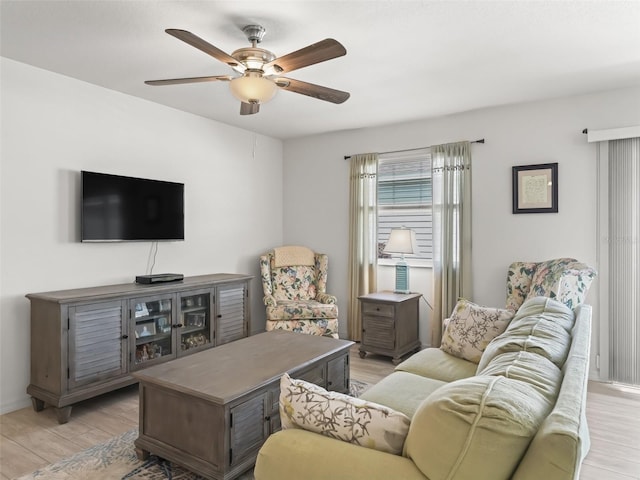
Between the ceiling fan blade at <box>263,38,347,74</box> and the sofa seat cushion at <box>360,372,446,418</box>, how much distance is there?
1800 mm

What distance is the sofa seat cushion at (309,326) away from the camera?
4.46 metres

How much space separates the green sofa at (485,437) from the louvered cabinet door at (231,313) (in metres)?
2.96

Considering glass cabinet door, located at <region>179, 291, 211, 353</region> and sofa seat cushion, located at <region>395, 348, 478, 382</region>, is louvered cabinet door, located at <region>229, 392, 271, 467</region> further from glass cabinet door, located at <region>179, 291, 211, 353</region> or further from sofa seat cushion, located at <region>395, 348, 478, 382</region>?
glass cabinet door, located at <region>179, 291, 211, 353</region>

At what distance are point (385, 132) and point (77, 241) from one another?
11.0 feet

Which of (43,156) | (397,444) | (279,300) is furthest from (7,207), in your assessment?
(397,444)

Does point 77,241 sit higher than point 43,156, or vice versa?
point 43,156

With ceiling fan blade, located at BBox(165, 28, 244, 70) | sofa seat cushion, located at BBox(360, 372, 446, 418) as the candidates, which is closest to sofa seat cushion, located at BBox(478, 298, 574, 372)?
sofa seat cushion, located at BBox(360, 372, 446, 418)

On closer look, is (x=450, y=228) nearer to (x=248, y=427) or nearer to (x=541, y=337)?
(x=541, y=337)

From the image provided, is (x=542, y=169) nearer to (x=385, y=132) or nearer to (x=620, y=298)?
(x=620, y=298)

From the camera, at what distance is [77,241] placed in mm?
3422

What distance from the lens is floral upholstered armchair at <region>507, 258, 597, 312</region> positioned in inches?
125

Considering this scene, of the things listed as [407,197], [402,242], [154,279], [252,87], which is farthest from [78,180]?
[407,197]

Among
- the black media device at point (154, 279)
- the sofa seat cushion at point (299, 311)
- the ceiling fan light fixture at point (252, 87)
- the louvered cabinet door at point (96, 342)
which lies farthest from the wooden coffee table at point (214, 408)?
the sofa seat cushion at point (299, 311)

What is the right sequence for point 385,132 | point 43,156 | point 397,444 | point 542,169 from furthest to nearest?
point 385,132 < point 542,169 < point 43,156 < point 397,444
